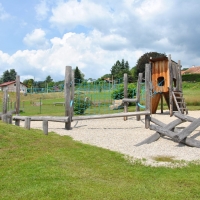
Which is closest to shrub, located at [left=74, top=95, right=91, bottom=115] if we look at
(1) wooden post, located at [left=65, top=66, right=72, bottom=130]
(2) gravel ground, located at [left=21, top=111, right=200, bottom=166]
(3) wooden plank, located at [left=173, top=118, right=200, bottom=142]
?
(1) wooden post, located at [left=65, top=66, right=72, bottom=130]

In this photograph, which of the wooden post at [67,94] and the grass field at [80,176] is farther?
the wooden post at [67,94]

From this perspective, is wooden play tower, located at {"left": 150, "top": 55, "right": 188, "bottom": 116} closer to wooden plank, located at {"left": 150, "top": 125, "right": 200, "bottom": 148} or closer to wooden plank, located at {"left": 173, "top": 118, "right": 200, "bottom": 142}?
wooden plank, located at {"left": 150, "top": 125, "right": 200, "bottom": 148}

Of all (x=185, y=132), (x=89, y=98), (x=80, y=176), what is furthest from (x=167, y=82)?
(x=80, y=176)

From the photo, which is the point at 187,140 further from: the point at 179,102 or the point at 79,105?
the point at 79,105

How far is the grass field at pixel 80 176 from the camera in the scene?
4090mm

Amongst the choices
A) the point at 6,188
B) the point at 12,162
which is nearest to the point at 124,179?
the point at 6,188

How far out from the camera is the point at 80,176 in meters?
4.89

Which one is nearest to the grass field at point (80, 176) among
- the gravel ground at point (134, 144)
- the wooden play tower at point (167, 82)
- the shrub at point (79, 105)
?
the gravel ground at point (134, 144)

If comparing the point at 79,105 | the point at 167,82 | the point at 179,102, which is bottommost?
the point at 79,105

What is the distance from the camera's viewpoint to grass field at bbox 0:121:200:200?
13.4 ft

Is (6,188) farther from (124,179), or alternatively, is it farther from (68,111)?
(68,111)

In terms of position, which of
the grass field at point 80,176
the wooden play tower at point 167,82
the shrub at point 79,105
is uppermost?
the wooden play tower at point 167,82

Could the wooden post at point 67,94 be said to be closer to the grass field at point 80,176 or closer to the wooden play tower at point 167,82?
the grass field at point 80,176

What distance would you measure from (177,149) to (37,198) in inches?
179
